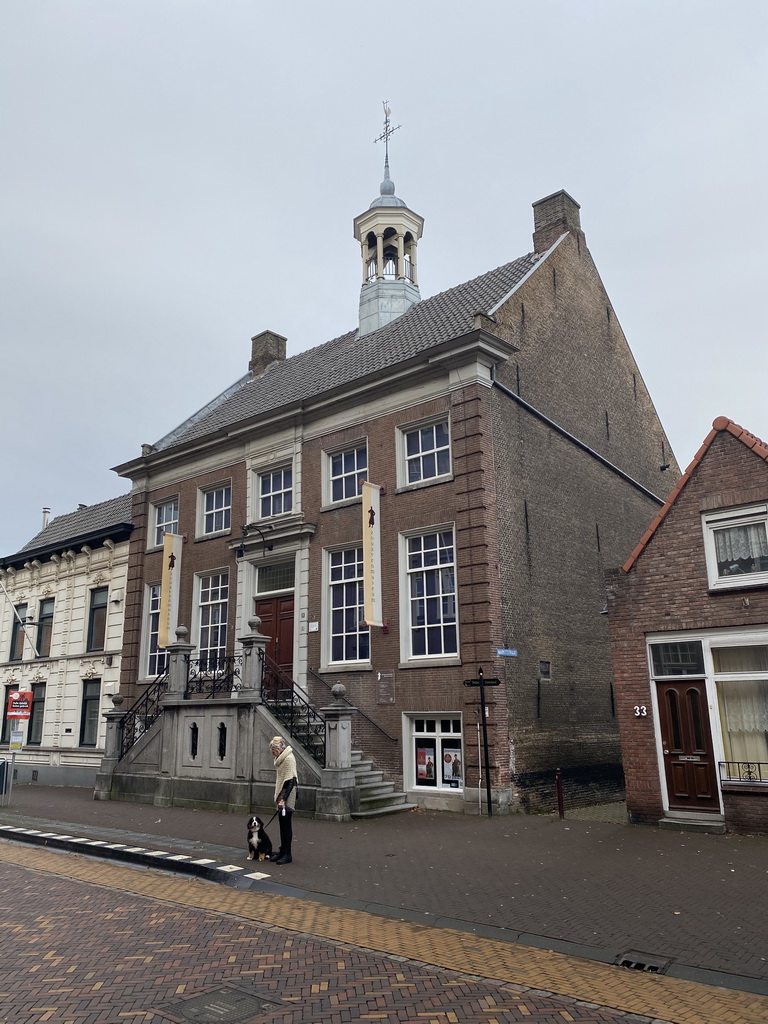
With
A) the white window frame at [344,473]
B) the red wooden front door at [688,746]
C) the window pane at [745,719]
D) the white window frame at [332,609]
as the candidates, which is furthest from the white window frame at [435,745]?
the white window frame at [344,473]

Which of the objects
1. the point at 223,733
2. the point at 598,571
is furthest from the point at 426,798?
the point at 598,571

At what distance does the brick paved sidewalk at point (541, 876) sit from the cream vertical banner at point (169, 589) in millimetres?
8188

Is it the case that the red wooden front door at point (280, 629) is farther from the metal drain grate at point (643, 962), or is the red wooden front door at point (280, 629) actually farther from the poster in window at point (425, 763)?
the metal drain grate at point (643, 962)

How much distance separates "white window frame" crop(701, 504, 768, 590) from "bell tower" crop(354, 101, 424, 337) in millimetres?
14573

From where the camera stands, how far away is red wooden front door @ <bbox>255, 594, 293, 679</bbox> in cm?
2066

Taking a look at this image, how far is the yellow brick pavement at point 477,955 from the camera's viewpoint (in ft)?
19.1

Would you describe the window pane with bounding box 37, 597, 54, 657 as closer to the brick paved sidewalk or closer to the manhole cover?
the brick paved sidewalk

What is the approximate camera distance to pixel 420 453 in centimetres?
1877

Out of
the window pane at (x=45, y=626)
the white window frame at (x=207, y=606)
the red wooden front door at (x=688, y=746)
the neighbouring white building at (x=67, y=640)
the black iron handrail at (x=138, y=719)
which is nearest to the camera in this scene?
the red wooden front door at (x=688, y=746)

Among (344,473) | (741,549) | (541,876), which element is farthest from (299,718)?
(741,549)

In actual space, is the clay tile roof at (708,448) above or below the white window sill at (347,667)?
above

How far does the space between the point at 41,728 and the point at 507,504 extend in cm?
1997

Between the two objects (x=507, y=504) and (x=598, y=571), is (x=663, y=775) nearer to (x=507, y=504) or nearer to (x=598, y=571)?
(x=507, y=504)

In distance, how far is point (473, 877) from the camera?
9914 mm
